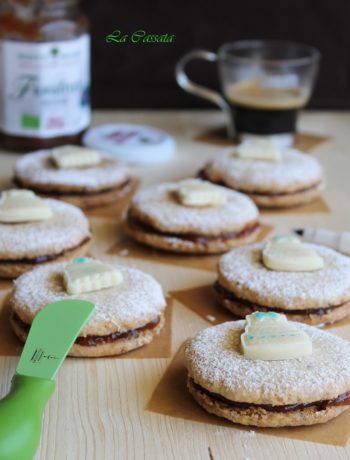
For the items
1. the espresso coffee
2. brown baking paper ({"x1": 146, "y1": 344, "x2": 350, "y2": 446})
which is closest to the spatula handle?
brown baking paper ({"x1": 146, "y1": 344, "x2": 350, "y2": 446})

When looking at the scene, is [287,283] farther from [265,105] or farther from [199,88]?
[199,88]

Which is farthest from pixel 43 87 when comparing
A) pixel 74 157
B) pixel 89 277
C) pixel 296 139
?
pixel 89 277

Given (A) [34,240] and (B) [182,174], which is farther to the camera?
(B) [182,174]

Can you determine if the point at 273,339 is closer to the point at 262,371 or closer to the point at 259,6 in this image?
the point at 262,371

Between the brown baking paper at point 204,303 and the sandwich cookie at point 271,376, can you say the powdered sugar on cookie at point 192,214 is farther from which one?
the sandwich cookie at point 271,376

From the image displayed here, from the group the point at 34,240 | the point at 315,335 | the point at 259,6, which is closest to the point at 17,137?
the point at 34,240
